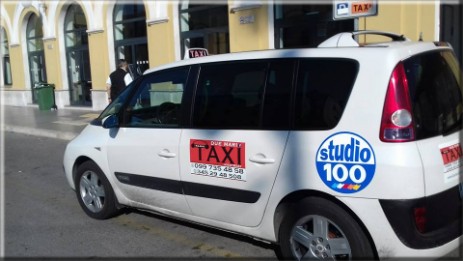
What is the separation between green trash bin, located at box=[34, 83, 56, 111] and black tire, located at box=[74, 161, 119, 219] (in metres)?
13.4

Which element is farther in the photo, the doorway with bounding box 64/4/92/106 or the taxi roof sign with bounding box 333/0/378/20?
the doorway with bounding box 64/4/92/106

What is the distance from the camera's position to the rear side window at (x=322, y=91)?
10.0 feet

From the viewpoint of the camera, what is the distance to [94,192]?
16.1 feet

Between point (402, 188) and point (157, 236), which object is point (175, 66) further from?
point (402, 188)

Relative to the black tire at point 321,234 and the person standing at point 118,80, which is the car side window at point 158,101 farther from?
the person standing at point 118,80

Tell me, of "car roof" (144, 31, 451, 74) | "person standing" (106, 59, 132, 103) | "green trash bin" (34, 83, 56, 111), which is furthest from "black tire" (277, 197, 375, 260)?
"green trash bin" (34, 83, 56, 111)

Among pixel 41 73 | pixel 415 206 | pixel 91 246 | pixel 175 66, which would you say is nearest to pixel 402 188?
pixel 415 206

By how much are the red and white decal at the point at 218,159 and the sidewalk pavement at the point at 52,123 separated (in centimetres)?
757

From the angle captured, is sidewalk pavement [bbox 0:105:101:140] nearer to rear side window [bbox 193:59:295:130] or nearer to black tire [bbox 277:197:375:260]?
rear side window [bbox 193:59:295:130]

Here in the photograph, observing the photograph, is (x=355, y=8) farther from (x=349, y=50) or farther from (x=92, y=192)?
(x=92, y=192)

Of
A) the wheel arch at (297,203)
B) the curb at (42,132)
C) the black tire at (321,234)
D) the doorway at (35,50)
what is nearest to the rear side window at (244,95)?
the wheel arch at (297,203)

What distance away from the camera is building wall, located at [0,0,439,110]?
27.1 ft

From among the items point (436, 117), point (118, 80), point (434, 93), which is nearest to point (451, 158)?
point (436, 117)

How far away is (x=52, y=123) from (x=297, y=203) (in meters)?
11.4
